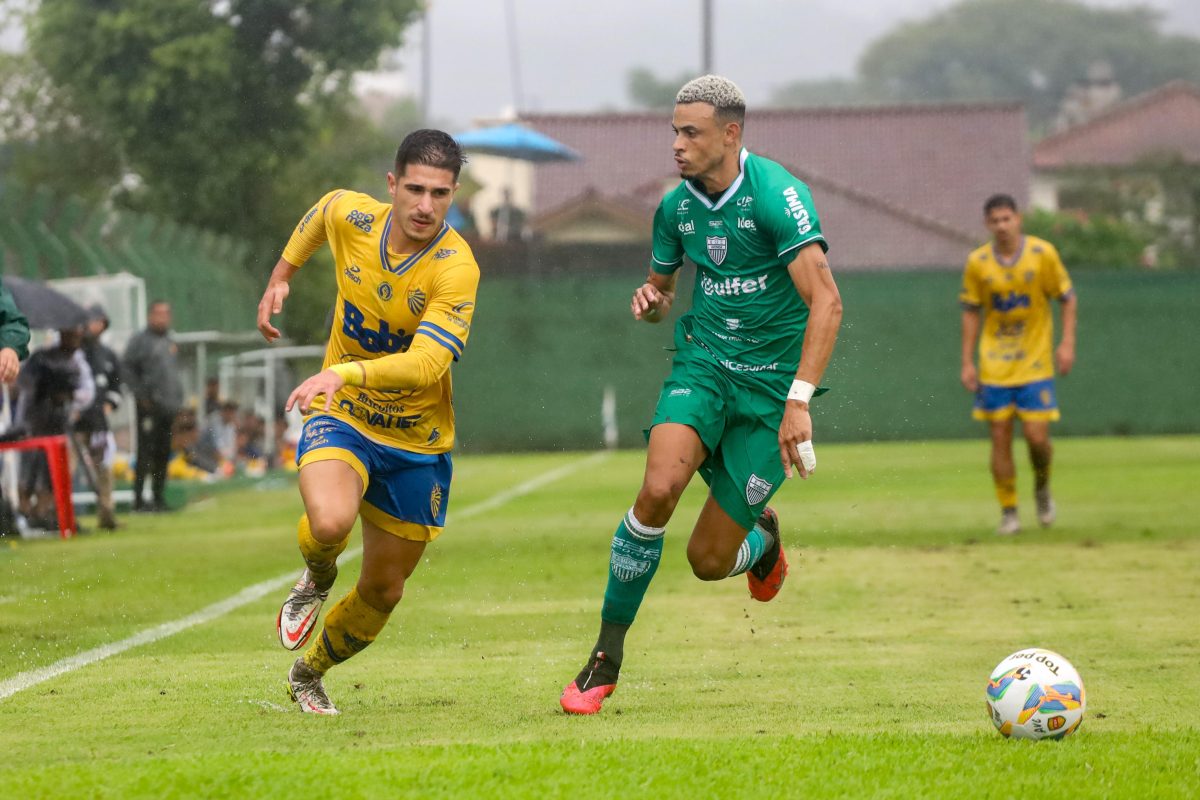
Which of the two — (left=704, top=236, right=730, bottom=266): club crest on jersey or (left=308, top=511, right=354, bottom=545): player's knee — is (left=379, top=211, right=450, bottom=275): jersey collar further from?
(left=704, top=236, right=730, bottom=266): club crest on jersey

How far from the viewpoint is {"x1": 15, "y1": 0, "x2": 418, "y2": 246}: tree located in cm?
2523

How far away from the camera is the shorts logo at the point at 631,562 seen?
693cm

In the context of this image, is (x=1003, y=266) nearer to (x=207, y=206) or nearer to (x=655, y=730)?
(x=655, y=730)

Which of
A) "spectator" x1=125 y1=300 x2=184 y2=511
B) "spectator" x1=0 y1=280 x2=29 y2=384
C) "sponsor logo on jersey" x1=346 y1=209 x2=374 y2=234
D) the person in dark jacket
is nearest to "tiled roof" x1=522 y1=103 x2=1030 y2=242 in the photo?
"spectator" x1=125 y1=300 x2=184 y2=511

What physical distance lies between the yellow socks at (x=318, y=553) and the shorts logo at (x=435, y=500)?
0.39m

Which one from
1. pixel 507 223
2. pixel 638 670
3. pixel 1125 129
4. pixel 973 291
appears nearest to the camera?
pixel 638 670

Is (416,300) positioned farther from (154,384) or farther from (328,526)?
(154,384)

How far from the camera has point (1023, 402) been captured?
1373 centimetres

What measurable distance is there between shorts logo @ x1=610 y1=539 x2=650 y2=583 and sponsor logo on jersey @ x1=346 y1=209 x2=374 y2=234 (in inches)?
58.6

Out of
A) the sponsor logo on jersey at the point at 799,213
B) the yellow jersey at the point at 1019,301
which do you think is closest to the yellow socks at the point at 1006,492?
the yellow jersey at the point at 1019,301

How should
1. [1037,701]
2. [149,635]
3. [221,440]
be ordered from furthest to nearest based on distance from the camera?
[221,440] → [149,635] → [1037,701]

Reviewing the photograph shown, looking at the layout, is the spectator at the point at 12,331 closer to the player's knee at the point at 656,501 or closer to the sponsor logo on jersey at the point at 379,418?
the sponsor logo on jersey at the point at 379,418

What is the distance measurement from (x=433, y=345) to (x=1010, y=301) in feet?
27.0

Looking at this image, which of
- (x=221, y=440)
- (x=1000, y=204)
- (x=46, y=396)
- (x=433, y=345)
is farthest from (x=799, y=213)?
(x=221, y=440)
